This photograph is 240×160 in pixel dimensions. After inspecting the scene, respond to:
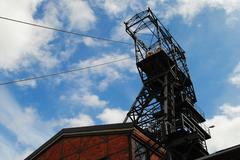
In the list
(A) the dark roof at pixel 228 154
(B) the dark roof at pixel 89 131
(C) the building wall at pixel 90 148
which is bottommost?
(A) the dark roof at pixel 228 154

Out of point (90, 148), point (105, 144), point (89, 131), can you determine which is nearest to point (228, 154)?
point (105, 144)

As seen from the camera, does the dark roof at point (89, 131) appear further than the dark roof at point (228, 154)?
Yes

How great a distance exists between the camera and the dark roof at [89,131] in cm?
1955

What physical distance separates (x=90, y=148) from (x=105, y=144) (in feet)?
3.46

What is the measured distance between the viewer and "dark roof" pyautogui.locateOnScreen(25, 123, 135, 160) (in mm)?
19547

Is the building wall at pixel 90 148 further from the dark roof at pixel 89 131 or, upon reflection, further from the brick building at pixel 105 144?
the dark roof at pixel 89 131

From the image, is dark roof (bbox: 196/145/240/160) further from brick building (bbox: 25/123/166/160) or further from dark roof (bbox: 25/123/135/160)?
dark roof (bbox: 25/123/135/160)

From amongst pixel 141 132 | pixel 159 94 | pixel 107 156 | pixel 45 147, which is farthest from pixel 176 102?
pixel 45 147

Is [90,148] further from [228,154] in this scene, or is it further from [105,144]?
[228,154]

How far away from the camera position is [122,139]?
63.3ft

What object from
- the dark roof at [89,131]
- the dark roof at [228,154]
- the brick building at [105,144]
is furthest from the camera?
the dark roof at [89,131]

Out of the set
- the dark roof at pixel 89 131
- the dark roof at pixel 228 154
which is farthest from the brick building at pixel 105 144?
the dark roof at pixel 228 154

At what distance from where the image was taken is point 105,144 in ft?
64.7

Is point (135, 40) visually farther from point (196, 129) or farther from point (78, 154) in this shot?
point (78, 154)
